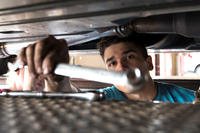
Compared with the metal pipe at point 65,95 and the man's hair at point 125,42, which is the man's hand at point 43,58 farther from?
the man's hair at point 125,42

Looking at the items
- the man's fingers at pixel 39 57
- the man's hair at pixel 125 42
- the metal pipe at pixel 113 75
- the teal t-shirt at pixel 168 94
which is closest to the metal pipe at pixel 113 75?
the metal pipe at pixel 113 75

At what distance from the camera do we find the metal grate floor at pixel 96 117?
256 millimetres

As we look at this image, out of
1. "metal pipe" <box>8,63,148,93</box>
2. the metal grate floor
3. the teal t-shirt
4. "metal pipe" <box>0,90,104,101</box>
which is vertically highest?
"metal pipe" <box>8,63,148,93</box>

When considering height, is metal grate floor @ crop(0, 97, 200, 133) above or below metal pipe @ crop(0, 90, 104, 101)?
below

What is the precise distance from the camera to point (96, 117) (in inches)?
11.3

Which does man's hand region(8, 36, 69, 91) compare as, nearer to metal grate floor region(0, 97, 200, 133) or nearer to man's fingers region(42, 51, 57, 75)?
man's fingers region(42, 51, 57, 75)

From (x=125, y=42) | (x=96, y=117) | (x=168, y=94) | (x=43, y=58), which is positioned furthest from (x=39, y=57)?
(x=168, y=94)

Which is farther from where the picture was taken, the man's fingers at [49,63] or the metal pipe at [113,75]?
the man's fingers at [49,63]

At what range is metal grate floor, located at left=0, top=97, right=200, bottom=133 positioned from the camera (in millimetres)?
256

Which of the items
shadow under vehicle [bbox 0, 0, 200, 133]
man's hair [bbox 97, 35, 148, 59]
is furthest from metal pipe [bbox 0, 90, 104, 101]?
man's hair [bbox 97, 35, 148, 59]

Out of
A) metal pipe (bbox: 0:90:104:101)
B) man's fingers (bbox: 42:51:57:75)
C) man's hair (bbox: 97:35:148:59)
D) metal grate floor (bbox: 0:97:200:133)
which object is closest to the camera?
metal grate floor (bbox: 0:97:200:133)

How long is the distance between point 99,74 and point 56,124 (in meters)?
0.12

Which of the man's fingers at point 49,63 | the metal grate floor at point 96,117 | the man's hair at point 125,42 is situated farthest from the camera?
the man's hair at point 125,42

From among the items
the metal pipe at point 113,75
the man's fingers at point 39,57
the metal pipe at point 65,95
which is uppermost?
the man's fingers at point 39,57
